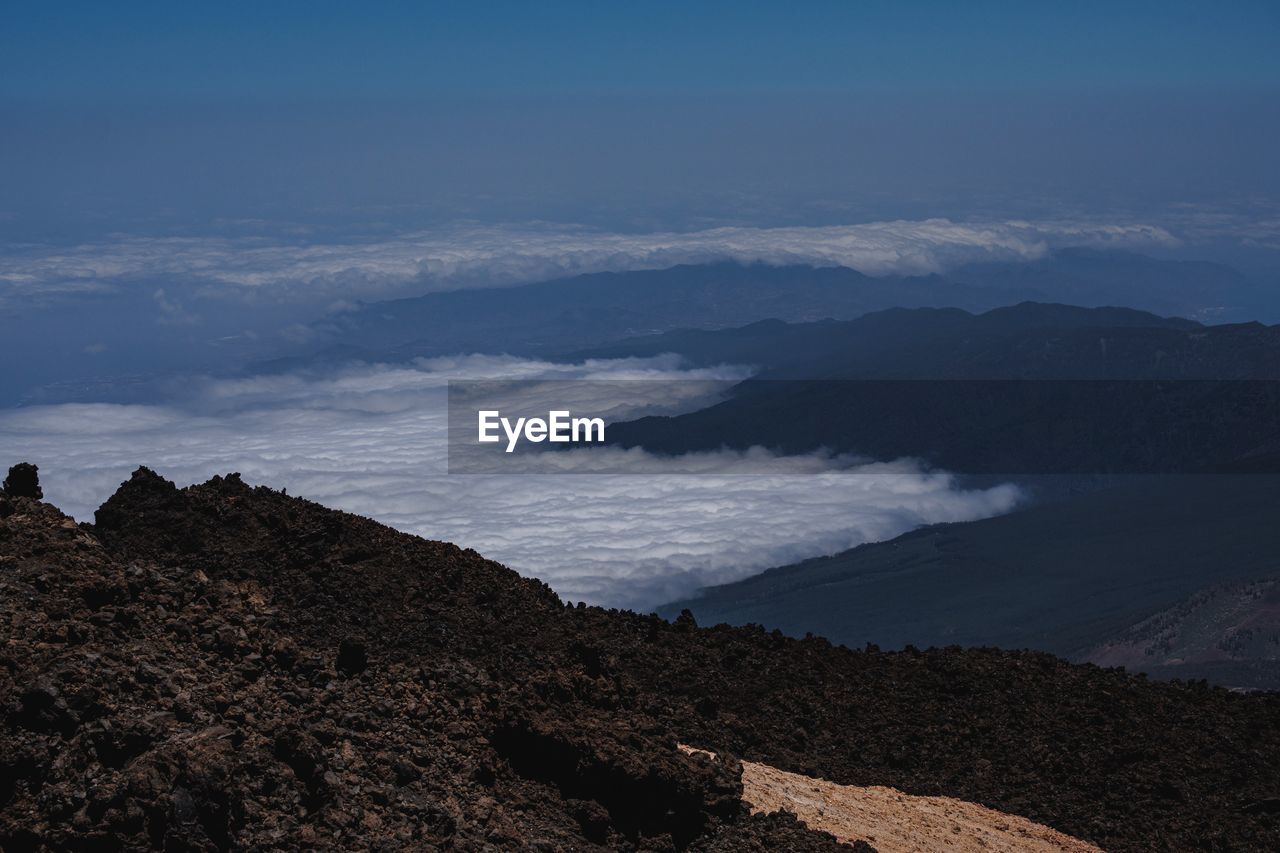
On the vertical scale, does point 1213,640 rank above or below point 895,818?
below

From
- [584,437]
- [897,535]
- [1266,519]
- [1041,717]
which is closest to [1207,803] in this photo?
[1041,717]

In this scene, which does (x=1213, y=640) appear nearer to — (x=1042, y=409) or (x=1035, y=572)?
(x=1035, y=572)

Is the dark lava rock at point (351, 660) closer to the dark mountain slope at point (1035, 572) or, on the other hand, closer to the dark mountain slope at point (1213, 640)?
the dark mountain slope at point (1213, 640)
